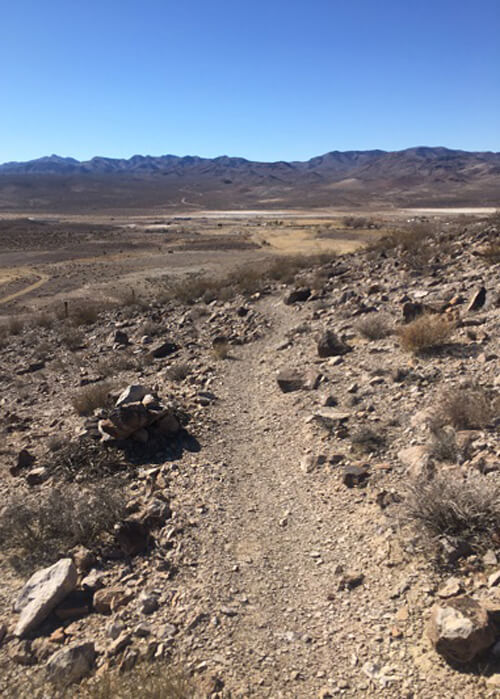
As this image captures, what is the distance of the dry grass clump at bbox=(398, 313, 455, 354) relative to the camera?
26.3 feet

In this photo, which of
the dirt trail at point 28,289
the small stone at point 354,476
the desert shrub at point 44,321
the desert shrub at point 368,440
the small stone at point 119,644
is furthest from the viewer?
the dirt trail at point 28,289

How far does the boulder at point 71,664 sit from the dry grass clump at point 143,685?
148mm

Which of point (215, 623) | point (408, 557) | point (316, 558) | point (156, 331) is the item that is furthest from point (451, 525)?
point (156, 331)

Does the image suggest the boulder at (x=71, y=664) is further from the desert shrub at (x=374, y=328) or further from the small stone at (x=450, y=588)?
the desert shrub at (x=374, y=328)

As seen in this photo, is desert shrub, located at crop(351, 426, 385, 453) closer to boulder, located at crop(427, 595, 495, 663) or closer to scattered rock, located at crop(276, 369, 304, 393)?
scattered rock, located at crop(276, 369, 304, 393)

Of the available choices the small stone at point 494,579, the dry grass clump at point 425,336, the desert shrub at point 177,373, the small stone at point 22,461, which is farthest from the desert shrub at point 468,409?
the small stone at point 22,461

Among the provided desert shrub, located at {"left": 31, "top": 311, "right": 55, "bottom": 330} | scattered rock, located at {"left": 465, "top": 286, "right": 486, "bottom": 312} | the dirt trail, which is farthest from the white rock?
the dirt trail

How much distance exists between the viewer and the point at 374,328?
9523 mm

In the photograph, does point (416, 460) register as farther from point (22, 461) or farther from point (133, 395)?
point (22, 461)

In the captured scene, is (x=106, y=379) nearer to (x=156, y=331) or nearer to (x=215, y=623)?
(x=156, y=331)

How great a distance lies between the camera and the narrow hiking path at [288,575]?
3.43 m

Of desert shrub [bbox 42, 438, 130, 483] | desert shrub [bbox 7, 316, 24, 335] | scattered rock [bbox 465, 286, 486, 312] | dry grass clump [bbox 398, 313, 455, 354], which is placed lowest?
desert shrub [bbox 7, 316, 24, 335]

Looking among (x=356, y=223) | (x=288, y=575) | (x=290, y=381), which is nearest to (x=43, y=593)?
(x=288, y=575)

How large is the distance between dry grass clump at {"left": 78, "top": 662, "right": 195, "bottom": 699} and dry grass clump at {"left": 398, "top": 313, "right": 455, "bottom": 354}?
6.07 meters
